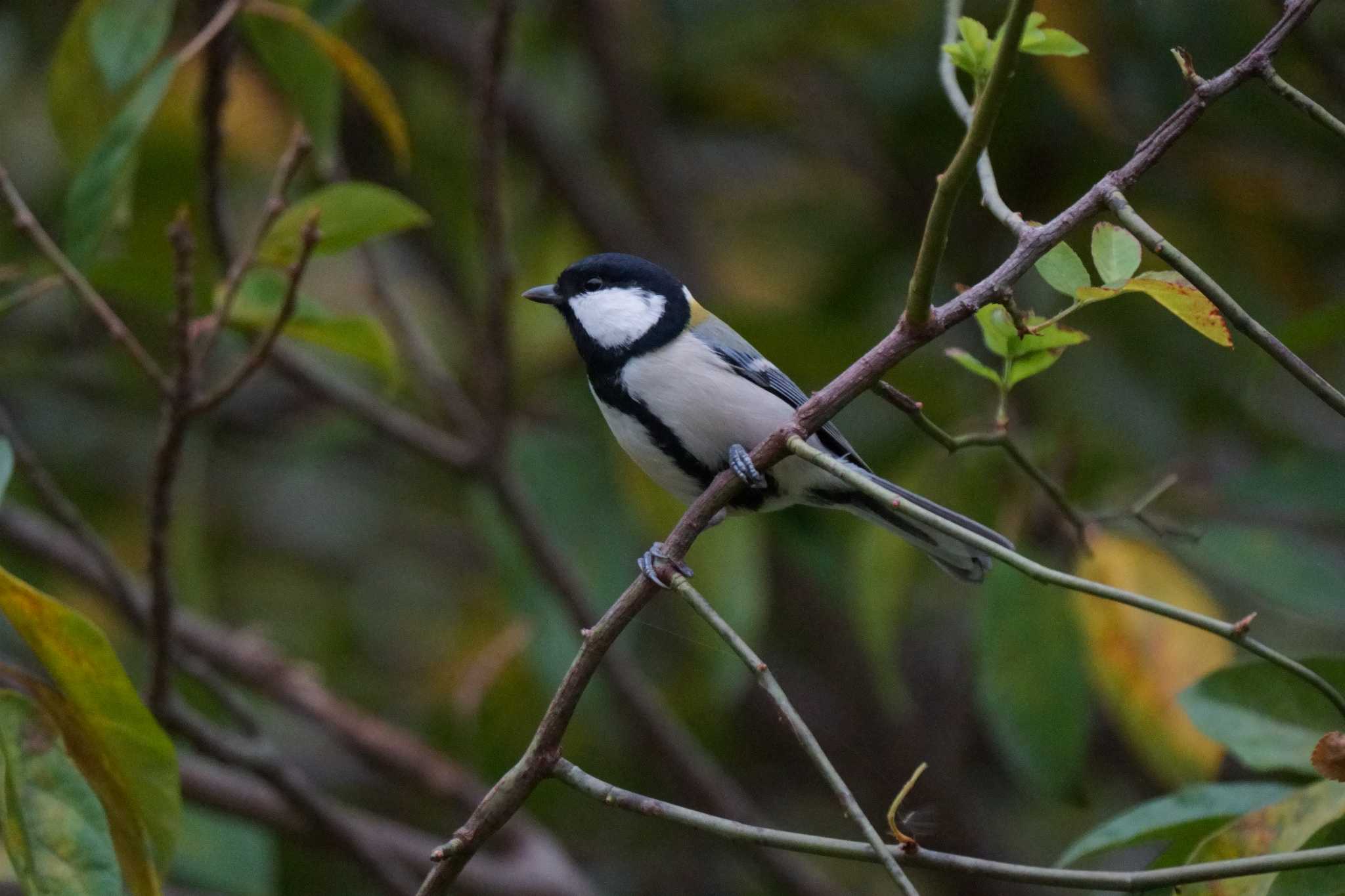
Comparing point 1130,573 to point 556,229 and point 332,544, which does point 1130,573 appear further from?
point 332,544

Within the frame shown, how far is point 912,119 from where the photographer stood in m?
3.67

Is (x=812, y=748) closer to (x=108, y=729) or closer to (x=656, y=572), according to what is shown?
(x=656, y=572)

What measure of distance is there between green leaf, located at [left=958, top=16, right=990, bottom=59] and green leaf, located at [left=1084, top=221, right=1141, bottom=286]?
21 centimetres

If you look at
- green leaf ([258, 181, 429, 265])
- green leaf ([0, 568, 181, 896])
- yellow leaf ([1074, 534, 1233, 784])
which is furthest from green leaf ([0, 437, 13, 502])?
yellow leaf ([1074, 534, 1233, 784])

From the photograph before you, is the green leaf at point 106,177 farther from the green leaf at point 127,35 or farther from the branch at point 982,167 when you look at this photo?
the branch at point 982,167

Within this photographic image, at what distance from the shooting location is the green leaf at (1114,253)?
1.33 m

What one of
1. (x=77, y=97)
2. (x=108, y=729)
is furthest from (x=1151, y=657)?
(x=77, y=97)

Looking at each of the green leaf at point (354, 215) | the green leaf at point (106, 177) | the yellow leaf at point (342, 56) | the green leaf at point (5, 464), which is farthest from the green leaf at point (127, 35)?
the green leaf at point (5, 464)

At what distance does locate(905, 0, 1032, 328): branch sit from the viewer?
3.62ft

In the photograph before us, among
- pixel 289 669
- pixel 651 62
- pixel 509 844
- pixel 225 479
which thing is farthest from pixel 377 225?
pixel 225 479

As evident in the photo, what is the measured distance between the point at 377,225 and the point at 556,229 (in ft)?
6.16

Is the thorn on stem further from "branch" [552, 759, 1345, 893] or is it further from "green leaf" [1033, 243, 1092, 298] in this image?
"green leaf" [1033, 243, 1092, 298]

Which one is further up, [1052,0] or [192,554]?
[1052,0]

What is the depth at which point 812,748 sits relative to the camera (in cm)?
130
